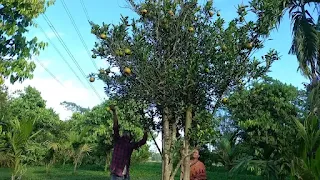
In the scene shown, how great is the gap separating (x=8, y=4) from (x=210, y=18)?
3576mm

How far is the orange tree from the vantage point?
4430 mm

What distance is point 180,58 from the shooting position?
4.50m

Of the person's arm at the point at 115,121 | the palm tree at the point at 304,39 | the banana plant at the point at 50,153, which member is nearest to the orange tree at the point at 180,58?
the person's arm at the point at 115,121

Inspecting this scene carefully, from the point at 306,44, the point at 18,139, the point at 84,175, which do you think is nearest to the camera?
the point at 18,139

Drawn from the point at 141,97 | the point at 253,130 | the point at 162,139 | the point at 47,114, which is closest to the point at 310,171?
the point at 162,139

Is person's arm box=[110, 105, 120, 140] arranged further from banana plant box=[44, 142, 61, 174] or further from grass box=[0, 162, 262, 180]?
banana plant box=[44, 142, 61, 174]

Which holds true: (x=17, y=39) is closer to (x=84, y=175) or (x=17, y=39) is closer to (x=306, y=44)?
(x=306, y=44)

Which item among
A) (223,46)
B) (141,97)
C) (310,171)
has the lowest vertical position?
(310,171)

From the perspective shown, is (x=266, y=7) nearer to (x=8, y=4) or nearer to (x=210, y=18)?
(x=210, y=18)

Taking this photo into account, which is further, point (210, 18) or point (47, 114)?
point (47, 114)

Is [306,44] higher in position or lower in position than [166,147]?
higher

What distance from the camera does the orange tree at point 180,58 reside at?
4.43m

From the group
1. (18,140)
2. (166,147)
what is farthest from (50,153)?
(166,147)

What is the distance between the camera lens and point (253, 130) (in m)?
14.6
